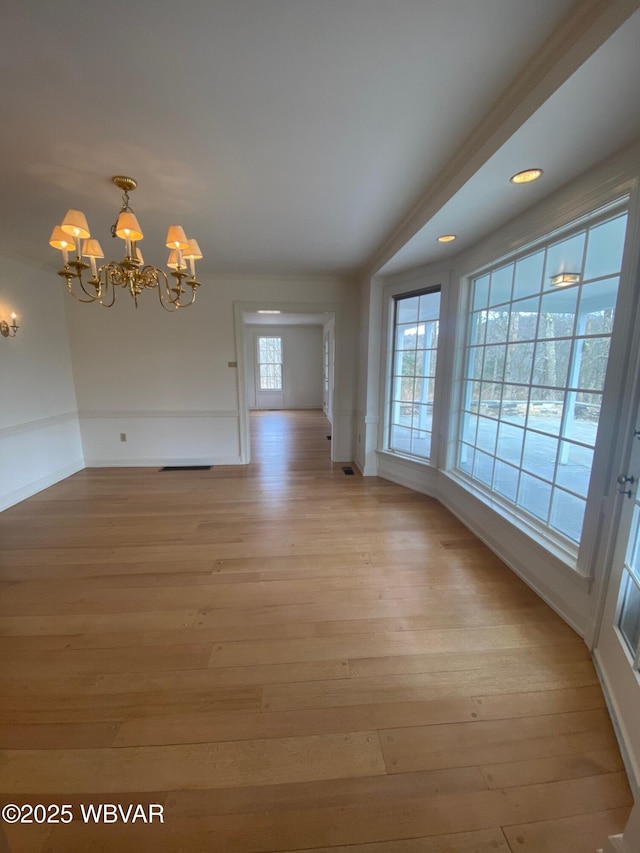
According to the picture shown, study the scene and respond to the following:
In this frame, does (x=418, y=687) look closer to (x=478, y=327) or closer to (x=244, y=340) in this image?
(x=478, y=327)

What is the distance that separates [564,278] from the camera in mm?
1983

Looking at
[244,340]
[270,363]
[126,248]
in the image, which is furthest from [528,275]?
[270,363]

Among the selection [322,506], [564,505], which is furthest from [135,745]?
[564,505]

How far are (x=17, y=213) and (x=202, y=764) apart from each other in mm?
3677

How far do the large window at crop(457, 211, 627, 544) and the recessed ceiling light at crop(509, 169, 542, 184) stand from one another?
42cm

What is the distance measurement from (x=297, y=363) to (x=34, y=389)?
6902 millimetres

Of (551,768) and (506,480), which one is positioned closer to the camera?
(551,768)

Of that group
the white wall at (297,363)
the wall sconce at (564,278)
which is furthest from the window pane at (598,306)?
the white wall at (297,363)

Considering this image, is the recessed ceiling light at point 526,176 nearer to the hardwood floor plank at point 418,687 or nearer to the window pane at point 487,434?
the window pane at point 487,434

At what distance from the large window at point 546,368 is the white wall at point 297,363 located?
284 inches

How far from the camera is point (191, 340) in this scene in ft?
14.3

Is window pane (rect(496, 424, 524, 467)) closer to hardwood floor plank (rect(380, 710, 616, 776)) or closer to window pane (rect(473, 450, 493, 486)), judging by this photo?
window pane (rect(473, 450, 493, 486))

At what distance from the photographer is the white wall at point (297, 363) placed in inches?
382

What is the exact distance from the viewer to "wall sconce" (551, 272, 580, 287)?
190 cm
